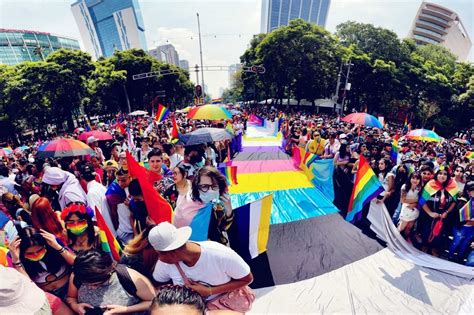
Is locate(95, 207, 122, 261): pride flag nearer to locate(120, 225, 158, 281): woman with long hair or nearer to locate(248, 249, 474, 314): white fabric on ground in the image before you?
locate(120, 225, 158, 281): woman with long hair

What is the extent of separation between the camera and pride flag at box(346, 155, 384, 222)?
4254 mm

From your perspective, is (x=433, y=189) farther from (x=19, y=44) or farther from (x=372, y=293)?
(x=19, y=44)

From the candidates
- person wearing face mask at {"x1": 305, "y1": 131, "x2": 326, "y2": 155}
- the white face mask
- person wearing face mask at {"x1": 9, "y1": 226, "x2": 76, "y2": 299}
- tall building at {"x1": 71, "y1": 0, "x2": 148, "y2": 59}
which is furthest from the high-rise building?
tall building at {"x1": 71, "y1": 0, "x2": 148, "y2": 59}

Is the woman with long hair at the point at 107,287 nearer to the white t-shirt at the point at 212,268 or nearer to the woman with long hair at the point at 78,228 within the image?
the white t-shirt at the point at 212,268

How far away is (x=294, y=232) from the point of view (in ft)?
15.7

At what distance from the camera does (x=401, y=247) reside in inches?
165

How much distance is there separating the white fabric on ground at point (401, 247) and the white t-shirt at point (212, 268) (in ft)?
11.5

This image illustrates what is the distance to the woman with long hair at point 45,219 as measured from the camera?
9.15ft

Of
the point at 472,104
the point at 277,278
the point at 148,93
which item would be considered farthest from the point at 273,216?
the point at 148,93

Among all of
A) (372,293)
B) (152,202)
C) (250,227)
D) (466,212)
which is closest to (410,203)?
(466,212)

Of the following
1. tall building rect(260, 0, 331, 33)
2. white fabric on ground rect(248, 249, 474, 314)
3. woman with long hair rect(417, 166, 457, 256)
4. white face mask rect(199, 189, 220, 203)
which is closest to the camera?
white face mask rect(199, 189, 220, 203)

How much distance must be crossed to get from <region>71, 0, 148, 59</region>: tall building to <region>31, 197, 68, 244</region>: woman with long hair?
16844 cm

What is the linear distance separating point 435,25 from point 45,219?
320 ft

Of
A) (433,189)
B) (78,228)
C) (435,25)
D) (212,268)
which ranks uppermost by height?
(435,25)
